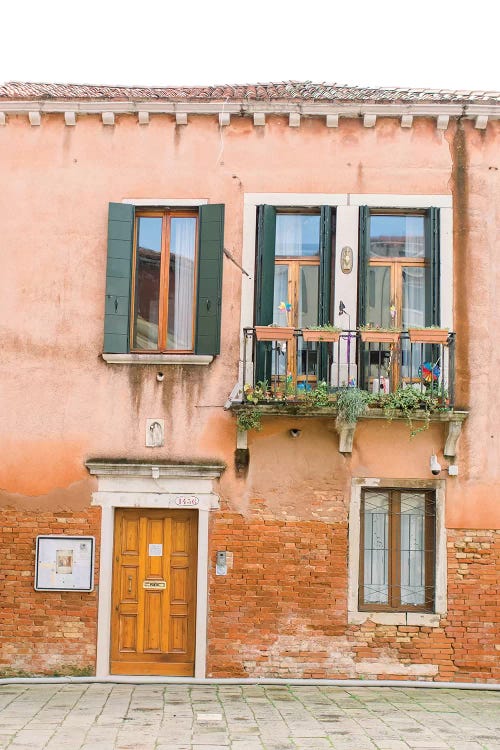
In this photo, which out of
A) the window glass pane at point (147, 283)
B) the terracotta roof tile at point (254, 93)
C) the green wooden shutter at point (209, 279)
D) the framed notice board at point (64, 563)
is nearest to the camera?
the framed notice board at point (64, 563)

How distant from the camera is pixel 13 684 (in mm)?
10883

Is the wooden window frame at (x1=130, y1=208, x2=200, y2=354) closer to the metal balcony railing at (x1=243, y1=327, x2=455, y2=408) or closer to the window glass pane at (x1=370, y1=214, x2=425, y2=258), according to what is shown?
the metal balcony railing at (x1=243, y1=327, x2=455, y2=408)

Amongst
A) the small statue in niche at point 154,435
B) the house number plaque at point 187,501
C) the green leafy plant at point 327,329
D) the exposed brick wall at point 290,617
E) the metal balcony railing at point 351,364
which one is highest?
the green leafy plant at point 327,329

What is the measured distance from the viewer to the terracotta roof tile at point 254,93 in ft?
37.8

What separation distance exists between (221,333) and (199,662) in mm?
4049

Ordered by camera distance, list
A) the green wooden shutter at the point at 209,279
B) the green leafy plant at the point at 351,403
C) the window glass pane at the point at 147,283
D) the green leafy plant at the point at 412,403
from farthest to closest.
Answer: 1. the window glass pane at the point at 147,283
2. the green wooden shutter at the point at 209,279
3. the green leafy plant at the point at 412,403
4. the green leafy plant at the point at 351,403

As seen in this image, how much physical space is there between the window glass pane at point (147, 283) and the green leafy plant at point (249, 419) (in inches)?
60.7

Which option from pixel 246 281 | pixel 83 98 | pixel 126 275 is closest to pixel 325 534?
pixel 246 281

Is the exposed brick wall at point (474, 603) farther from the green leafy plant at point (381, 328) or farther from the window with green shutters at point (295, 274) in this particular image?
the window with green shutters at point (295, 274)

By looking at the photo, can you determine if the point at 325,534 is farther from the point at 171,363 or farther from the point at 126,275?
the point at 126,275

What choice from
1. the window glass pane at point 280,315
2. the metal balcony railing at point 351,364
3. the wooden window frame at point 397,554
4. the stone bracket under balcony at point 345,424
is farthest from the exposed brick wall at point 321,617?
the window glass pane at point 280,315

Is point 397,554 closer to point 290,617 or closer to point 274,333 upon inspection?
point 290,617

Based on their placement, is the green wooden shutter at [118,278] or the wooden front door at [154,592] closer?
the wooden front door at [154,592]

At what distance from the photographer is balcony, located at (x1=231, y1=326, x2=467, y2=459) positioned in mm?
10812
